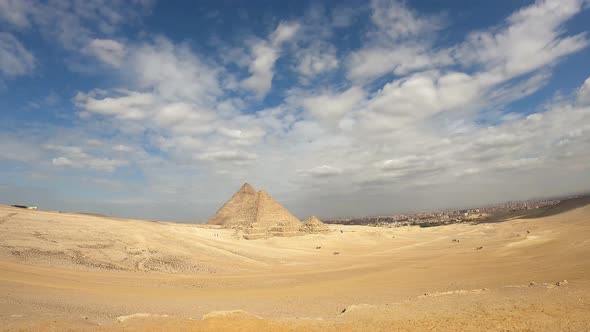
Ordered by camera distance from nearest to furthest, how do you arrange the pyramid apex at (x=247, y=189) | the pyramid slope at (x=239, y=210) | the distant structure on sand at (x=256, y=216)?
1. the distant structure on sand at (x=256, y=216)
2. the pyramid slope at (x=239, y=210)
3. the pyramid apex at (x=247, y=189)

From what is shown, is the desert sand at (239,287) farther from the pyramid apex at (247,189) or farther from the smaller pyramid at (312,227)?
the pyramid apex at (247,189)

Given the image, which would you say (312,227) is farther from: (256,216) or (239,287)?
(239,287)

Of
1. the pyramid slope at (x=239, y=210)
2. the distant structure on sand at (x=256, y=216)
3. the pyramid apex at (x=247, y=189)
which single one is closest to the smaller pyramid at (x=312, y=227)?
the distant structure on sand at (x=256, y=216)

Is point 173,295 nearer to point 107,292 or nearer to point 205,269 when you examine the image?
point 107,292

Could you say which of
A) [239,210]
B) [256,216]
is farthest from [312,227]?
[239,210]

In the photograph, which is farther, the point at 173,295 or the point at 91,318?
the point at 173,295

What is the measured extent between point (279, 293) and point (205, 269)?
6.29 m

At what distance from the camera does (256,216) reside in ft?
166

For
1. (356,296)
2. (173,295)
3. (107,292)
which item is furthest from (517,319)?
(107,292)

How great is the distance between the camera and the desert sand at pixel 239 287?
27.9ft

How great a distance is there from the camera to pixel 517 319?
8305mm

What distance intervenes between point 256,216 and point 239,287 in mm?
36279

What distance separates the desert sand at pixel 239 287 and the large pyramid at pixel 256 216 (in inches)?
770

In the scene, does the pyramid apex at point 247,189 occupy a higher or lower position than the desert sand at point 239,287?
higher
